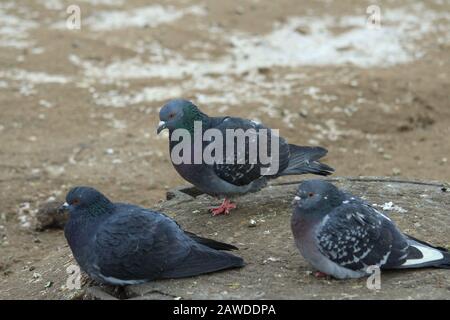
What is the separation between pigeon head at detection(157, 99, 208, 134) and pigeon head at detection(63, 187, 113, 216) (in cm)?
106

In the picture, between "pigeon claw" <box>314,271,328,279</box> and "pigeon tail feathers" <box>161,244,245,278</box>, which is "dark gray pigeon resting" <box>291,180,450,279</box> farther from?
"pigeon tail feathers" <box>161,244,245,278</box>

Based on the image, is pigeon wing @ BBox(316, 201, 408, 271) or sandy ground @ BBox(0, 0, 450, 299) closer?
pigeon wing @ BBox(316, 201, 408, 271)

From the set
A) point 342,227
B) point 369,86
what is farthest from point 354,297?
point 369,86

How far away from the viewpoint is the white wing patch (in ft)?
15.0

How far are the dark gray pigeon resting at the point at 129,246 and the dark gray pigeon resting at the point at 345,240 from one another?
1.64 ft

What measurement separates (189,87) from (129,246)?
20.1ft

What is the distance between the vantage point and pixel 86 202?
187 inches

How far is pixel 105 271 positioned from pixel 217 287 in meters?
0.66

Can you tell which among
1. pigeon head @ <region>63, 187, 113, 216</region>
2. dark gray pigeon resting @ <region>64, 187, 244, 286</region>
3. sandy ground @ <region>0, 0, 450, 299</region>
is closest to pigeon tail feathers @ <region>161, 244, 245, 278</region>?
dark gray pigeon resting @ <region>64, 187, 244, 286</region>

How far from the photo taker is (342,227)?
454 cm

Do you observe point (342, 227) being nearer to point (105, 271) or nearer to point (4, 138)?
point (105, 271)

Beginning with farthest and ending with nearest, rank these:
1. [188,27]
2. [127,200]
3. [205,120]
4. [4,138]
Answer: [188,27], [4,138], [127,200], [205,120]

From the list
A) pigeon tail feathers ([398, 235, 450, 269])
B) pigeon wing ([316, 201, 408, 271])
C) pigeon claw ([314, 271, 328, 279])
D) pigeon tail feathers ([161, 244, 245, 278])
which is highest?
pigeon wing ([316, 201, 408, 271])

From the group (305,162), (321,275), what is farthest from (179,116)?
(321,275)
